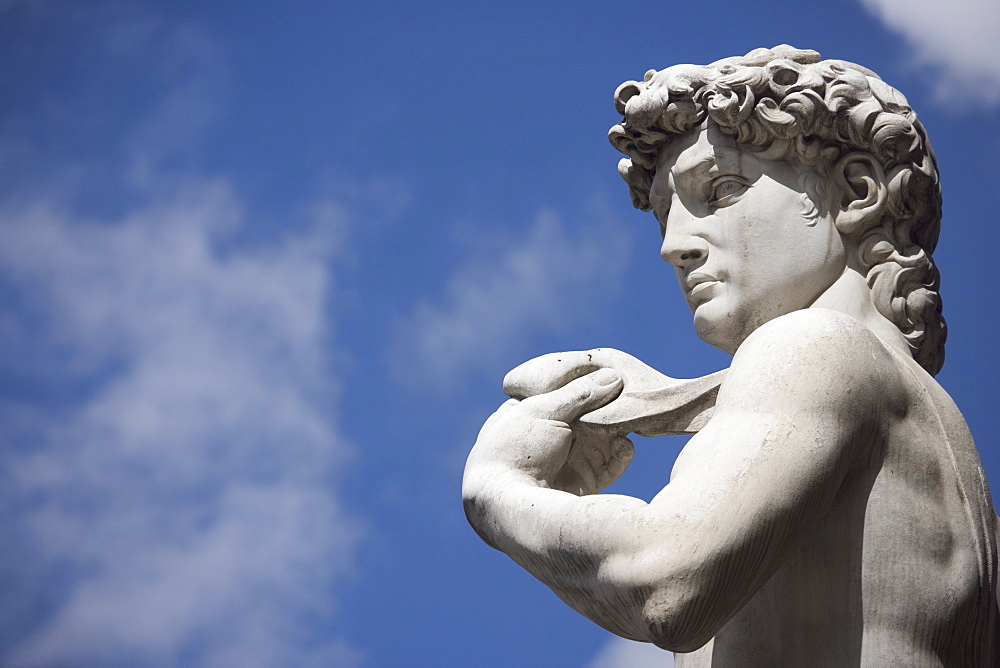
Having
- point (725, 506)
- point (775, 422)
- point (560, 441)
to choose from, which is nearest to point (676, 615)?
point (725, 506)

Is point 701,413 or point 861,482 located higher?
point 701,413

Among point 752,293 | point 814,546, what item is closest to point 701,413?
point 752,293

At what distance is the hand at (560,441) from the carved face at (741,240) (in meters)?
0.43

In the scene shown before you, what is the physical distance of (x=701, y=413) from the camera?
4789 mm

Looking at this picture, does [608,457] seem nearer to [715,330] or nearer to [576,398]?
[576,398]

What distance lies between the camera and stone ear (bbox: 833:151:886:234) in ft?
15.5

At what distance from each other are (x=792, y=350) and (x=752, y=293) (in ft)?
1.94

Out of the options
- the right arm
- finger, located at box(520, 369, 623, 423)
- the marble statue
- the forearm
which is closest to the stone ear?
the marble statue

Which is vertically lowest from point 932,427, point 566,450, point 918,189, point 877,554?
point 877,554

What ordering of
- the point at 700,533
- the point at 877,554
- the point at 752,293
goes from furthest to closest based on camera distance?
the point at 752,293 → the point at 877,554 → the point at 700,533

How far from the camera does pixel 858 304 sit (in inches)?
184

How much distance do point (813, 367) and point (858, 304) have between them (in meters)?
0.69

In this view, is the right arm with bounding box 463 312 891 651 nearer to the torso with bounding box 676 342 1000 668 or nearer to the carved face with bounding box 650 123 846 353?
the torso with bounding box 676 342 1000 668

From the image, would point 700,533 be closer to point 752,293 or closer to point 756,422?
point 756,422
